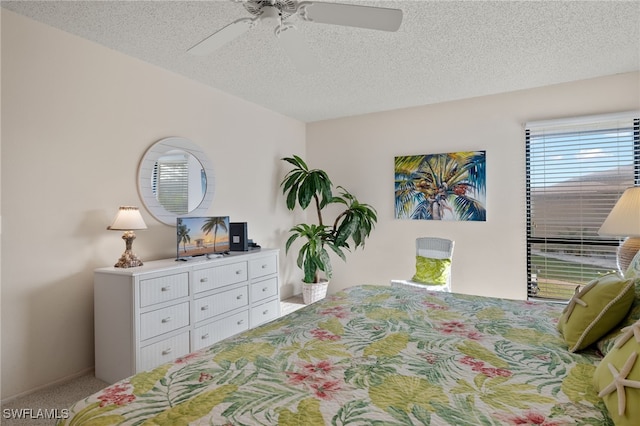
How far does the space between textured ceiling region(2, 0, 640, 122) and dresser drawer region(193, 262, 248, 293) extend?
6.09ft

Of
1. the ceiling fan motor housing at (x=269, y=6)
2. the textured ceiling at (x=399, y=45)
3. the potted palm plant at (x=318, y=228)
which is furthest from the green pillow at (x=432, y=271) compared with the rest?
the ceiling fan motor housing at (x=269, y=6)

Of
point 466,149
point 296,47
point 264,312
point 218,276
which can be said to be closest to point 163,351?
point 218,276

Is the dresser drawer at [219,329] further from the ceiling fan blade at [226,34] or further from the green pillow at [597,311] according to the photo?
the green pillow at [597,311]

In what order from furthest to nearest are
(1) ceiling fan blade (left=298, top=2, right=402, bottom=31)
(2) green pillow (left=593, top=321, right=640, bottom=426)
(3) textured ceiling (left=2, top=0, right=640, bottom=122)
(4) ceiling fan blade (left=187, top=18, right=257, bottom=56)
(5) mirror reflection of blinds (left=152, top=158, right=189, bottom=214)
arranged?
(5) mirror reflection of blinds (left=152, top=158, right=189, bottom=214)
(3) textured ceiling (left=2, top=0, right=640, bottom=122)
(4) ceiling fan blade (left=187, top=18, right=257, bottom=56)
(1) ceiling fan blade (left=298, top=2, right=402, bottom=31)
(2) green pillow (left=593, top=321, right=640, bottom=426)

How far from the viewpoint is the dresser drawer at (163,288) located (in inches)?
103

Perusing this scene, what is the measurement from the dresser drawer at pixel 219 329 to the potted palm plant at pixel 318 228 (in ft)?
3.81

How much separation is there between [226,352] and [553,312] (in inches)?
72.4

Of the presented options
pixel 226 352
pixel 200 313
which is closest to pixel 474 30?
pixel 226 352

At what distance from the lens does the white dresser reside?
2553 mm

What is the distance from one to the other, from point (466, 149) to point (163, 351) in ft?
12.4

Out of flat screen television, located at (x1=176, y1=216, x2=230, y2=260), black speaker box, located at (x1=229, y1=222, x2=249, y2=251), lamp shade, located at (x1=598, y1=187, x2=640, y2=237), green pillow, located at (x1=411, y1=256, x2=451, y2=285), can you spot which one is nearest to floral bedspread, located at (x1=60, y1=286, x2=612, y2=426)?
lamp shade, located at (x1=598, y1=187, x2=640, y2=237)

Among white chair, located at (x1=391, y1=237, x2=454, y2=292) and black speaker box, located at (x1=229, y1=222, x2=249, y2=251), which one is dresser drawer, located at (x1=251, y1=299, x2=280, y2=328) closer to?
black speaker box, located at (x1=229, y1=222, x2=249, y2=251)

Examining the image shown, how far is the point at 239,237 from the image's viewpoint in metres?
3.75

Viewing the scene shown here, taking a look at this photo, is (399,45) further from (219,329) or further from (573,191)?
(219,329)
